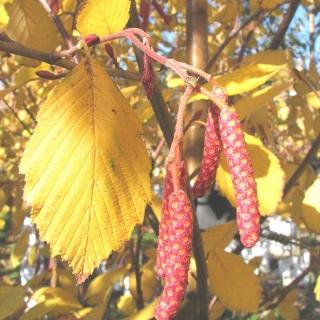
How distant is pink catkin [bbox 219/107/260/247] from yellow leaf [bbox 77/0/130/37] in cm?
21

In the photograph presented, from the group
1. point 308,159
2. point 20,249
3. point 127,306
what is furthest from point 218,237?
point 20,249

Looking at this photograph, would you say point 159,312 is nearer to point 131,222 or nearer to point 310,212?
point 131,222

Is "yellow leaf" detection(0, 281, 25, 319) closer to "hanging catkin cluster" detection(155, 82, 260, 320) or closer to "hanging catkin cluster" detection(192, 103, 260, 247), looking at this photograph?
"hanging catkin cluster" detection(155, 82, 260, 320)

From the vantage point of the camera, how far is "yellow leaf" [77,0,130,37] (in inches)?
22.2

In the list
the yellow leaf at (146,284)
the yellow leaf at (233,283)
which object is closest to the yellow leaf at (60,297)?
the yellow leaf at (146,284)

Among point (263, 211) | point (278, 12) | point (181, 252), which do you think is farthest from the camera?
point (278, 12)

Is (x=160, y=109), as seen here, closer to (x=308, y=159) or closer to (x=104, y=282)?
(x=308, y=159)

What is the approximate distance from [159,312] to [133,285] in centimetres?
108

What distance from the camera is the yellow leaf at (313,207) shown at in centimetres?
80

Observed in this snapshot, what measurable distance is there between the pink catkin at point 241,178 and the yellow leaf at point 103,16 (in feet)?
0.69

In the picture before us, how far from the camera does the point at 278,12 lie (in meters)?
2.14

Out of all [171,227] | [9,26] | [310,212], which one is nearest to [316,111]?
[310,212]

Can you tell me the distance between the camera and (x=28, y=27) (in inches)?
32.5

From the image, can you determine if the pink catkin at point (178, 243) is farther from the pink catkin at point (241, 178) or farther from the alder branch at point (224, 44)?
the alder branch at point (224, 44)
